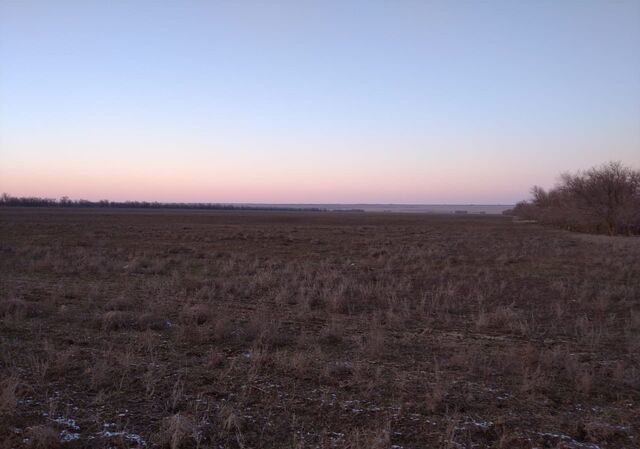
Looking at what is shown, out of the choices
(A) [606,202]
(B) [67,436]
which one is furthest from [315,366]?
(A) [606,202]

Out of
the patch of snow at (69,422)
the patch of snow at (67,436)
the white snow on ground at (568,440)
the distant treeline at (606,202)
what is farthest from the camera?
the distant treeline at (606,202)

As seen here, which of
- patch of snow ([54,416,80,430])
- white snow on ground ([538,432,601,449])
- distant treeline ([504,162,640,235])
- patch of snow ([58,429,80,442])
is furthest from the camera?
distant treeline ([504,162,640,235])

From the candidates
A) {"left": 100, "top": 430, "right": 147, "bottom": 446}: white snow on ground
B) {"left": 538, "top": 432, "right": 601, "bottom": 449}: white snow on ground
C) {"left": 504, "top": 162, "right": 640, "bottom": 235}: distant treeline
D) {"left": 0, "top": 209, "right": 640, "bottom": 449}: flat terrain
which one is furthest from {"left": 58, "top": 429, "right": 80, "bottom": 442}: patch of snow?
{"left": 504, "top": 162, "right": 640, "bottom": 235}: distant treeline

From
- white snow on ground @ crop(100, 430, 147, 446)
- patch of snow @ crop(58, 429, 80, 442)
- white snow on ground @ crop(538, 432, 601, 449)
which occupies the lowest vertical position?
white snow on ground @ crop(538, 432, 601, 449)

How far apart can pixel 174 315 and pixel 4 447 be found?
5844 millimetres

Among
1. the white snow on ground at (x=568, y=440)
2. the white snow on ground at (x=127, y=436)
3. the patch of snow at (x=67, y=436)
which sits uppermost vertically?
the patch of snow at (x=67, y=436)

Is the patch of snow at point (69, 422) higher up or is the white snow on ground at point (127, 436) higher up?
the patch of snow at point (69, 422)

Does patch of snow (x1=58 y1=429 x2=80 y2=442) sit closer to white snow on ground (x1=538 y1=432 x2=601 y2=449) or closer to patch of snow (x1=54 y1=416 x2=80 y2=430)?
patch of snow (x1=54 y1=416 x2=80 y2=430)

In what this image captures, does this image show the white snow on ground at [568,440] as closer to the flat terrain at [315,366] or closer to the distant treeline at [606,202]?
the flat terrain at [315,366]

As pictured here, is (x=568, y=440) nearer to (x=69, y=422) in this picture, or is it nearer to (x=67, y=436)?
(x=67, y=436)

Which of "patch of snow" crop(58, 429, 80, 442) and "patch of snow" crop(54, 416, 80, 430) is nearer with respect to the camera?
"patch of snow" crop(58, 429, 80, 442)

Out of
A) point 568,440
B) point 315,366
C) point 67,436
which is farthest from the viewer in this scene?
point 315,366

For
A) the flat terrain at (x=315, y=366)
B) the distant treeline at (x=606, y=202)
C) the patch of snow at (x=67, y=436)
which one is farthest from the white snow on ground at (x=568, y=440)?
the distant treeline at (x=606, y=202)

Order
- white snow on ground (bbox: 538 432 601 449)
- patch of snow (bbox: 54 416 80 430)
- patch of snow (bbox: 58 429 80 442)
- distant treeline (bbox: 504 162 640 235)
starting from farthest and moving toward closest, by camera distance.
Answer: distant treeline (bbox: 504 162 640 235) → patch of snow (bbox: 54 416 80 430) → white snow on ground (bbox: 538 432 601 449) → patch of snow (bbox: 58 429 80 442)
